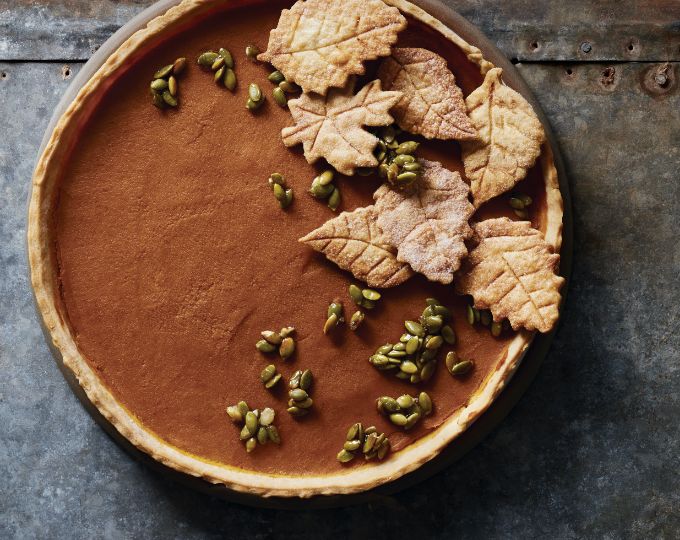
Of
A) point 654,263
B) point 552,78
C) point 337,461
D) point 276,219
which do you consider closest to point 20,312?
point 276,219

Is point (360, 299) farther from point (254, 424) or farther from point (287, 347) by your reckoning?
point (254, 424)

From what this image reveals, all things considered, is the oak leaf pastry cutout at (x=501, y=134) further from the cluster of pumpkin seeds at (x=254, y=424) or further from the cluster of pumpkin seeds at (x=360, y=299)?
the cluster of pumpkin seeds at (x=254, y=424)

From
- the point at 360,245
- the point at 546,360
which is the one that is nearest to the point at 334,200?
the point at 360,245

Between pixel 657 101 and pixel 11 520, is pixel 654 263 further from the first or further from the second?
pixel 11 520

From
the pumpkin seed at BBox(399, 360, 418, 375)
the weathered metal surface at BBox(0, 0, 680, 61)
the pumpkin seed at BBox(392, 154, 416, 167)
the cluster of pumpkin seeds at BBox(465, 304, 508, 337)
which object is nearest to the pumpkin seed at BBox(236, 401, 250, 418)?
the pumpkin seed at BBox(399, 360, 418, 375)

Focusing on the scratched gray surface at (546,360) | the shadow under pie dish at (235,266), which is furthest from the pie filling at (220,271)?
the scratched gray surface at (546,360)

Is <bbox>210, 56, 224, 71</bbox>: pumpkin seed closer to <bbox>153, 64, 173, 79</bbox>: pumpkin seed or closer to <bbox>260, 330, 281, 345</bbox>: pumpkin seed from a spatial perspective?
<bbox>153, 64, 173, 79</bbox>: pumpkin seed
